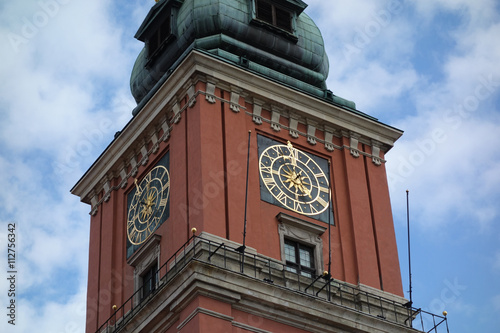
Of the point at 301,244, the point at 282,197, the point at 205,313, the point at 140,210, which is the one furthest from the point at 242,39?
the point at 205,313

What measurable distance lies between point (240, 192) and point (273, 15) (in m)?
7.95

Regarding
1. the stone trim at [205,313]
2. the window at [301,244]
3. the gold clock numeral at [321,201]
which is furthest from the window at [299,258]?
the stone trim at [205,313]

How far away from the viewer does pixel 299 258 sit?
4062 cm

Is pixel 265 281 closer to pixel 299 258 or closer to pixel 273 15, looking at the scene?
pixel 299 258

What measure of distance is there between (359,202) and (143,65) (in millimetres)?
9172

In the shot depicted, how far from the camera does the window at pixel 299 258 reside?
1585 inches

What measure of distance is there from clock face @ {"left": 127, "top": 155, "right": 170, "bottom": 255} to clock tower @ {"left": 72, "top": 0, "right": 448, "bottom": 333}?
67 millimetres

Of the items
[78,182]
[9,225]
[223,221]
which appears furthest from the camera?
[78,182]

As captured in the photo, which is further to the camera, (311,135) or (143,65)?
(143,65)

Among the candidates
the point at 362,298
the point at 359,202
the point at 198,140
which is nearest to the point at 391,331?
the point at 362,298

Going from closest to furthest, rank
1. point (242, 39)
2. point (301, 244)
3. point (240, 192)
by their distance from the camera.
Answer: point (240, 192)
point (301, 244)
point (242, 39)

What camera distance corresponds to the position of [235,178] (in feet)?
133

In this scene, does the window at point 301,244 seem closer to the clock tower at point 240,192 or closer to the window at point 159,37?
the clock tower at point 240,192

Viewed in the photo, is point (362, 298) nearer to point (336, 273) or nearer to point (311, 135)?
point (336, 273)
